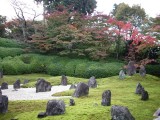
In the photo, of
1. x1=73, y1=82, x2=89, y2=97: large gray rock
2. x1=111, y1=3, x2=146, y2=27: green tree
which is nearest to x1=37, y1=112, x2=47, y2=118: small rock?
x1=73, y1=82, x2=89, y2=97: large gray rock

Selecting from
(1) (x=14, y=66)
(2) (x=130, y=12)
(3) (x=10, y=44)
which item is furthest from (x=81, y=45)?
(2) (x=130, y=12)

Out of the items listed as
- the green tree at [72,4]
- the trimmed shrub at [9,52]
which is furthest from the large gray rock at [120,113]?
the green tree at [72,4]

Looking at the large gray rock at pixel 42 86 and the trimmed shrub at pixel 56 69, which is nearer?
the large gray rock at pixel 42 86

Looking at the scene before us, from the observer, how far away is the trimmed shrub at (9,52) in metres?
33.8

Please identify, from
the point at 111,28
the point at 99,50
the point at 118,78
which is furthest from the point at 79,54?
the point at 118,78

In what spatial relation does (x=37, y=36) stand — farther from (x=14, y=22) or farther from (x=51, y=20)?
(x=14, y=22)

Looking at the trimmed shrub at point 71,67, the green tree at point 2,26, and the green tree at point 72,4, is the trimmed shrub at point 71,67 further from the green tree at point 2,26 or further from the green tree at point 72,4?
the green tree at point 2,26

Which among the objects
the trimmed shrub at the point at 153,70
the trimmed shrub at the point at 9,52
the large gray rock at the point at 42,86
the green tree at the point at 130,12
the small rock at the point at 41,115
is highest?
the green tree at the point at 130,12

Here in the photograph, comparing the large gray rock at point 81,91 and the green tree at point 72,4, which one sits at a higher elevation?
the green tree at point 72,4

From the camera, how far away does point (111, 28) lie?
32812mm

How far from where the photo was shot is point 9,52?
34.3 m

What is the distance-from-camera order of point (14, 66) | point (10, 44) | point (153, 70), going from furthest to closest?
point (10, 44) < point (14, 66) < point (153, 70)

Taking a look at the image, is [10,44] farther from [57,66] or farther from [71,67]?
[71,67]

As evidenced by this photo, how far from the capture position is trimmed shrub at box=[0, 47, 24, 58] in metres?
33.8
